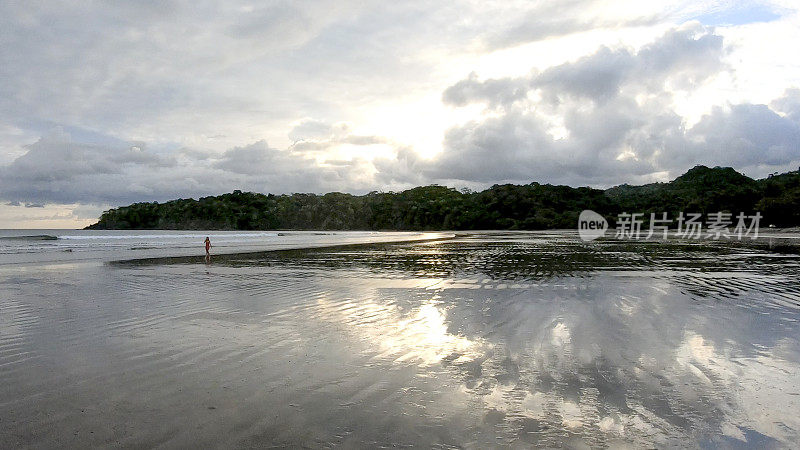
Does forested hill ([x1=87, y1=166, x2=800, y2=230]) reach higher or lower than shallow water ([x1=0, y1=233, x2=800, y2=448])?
higher

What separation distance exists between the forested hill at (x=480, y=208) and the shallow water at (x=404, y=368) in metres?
109

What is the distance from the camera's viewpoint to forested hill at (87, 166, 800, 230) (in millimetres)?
126500

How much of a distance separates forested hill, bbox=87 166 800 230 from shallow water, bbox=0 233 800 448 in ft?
357

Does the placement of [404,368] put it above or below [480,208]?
below

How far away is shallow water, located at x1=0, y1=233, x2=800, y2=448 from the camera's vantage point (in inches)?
184

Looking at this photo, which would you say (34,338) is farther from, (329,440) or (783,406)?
(783,406)

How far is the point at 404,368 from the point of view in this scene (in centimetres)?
671

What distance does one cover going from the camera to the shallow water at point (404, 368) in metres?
4.68

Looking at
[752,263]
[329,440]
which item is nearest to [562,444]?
[329,440]

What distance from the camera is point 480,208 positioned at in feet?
521

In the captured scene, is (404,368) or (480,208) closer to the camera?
(404,368)

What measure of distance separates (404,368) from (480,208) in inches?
6076

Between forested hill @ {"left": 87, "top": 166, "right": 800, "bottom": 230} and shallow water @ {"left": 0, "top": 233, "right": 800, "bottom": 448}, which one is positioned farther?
forested hill @ {"left": 87, "top": 166, "right": 800, "bottom": 230}

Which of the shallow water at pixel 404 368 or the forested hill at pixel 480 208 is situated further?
the forested hill at pixel 480 208
